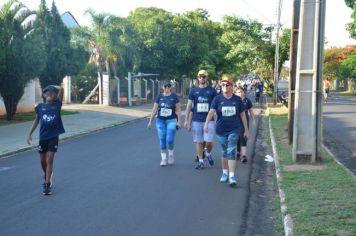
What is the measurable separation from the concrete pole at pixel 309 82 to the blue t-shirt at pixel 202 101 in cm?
208

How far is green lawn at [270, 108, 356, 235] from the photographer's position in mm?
6206

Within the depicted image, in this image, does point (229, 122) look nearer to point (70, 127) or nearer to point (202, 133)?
point (202, 133)

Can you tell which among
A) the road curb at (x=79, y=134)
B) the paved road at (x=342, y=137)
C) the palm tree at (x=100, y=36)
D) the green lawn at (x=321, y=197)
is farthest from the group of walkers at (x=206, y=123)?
the palm tree at (x=100, y=36)

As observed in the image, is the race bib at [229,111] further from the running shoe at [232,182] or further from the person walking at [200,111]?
the person walking at [200,111]

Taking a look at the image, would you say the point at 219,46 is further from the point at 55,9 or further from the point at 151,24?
the point at 55,9

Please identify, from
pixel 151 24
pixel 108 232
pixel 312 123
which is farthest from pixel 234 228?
pixel 151 24

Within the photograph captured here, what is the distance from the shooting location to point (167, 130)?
11.2 m

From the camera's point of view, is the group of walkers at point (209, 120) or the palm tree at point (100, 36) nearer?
the group of walkers at point (209, 120)

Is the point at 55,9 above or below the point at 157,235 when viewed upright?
above

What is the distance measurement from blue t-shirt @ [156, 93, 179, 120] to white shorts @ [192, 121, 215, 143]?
582mm

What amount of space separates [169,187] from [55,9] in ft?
70.1

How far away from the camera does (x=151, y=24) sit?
42.9 metres

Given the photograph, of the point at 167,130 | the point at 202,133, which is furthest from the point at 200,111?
the point at 167,130

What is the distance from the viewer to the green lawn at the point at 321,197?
6206 mm
